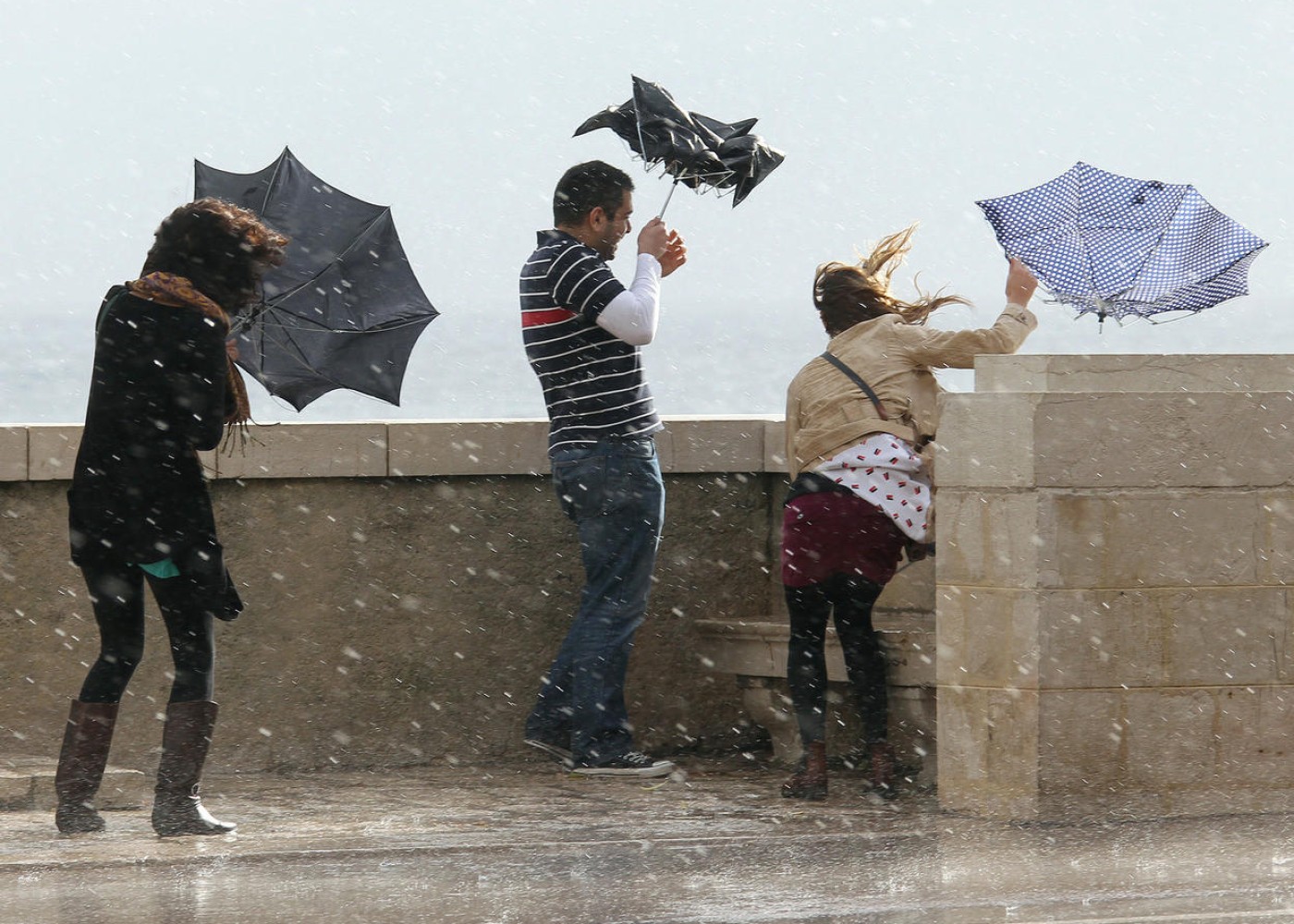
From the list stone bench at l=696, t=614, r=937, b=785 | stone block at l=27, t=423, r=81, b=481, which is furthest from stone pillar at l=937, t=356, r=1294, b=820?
stone block at l=27, t=423, r=81, b=481

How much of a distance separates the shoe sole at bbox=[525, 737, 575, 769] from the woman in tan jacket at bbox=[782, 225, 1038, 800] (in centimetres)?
87

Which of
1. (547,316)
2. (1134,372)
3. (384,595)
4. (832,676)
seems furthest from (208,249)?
(1134,372)

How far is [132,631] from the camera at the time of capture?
19.8ft

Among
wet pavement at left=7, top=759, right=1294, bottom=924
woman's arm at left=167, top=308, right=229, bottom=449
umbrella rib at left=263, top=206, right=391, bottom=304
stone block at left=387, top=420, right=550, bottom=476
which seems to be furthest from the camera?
umbrella rib at left=263, top=206, right=391, bottom=304

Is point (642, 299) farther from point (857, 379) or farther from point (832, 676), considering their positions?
point (832, 676)

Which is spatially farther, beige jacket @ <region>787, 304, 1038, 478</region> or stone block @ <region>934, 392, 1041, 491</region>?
beige jacket @ <region>787, 304, 1038, 478</region>

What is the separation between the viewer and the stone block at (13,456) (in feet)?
24.0

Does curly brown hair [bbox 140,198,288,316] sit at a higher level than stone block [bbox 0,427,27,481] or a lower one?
higher

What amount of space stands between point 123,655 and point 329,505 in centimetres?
167

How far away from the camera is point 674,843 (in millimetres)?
5695

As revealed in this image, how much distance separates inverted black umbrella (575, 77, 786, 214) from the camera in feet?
23.3

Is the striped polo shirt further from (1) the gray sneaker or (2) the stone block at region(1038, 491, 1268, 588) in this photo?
(2) the stone block at region(1038, 491, 1268, 588)

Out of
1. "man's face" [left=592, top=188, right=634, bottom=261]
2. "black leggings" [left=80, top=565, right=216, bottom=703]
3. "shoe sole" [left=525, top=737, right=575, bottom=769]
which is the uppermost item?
"man's face" [left=592, top=188, right=634, bottom=261]

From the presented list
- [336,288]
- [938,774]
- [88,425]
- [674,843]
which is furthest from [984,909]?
[336,288]
